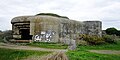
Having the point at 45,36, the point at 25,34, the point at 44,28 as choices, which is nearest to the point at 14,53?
the point at 45,36

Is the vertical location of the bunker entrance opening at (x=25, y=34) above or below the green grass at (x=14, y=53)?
above

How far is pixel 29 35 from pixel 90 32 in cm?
540

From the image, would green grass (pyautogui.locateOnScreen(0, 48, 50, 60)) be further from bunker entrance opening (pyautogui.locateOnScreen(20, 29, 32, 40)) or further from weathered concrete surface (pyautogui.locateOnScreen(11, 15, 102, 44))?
bunker entrance opening (pyautogui.locateOnScreen(20, 29, 32, 40))

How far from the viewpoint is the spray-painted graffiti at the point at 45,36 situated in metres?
17.2

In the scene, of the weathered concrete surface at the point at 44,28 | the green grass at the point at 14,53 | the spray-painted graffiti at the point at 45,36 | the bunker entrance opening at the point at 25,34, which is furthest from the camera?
the bunker entrance opening at the point at 25,34

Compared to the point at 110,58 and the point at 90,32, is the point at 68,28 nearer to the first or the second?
the point at 90,32

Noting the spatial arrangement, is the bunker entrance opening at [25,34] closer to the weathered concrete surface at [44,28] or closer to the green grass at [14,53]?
the weathered concrete surface at [44,28]

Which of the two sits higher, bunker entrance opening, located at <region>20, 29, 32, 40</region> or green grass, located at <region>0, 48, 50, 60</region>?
bunker entrance opening, located at <region>20, 29, 32, 40</region>

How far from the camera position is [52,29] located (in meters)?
17.8

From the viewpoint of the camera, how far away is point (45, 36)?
17.3 m

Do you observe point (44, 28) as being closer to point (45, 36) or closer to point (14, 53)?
point (45, 36)

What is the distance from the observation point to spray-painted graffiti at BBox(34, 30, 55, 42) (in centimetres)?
1717

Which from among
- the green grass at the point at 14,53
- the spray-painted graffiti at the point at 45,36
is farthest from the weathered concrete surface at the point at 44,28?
the green grass at the point at 14,53


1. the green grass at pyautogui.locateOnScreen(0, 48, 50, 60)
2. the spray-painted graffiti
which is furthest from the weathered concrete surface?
the green grass at pyautogui.locateOnScreen(0, 48, 50, 60)
